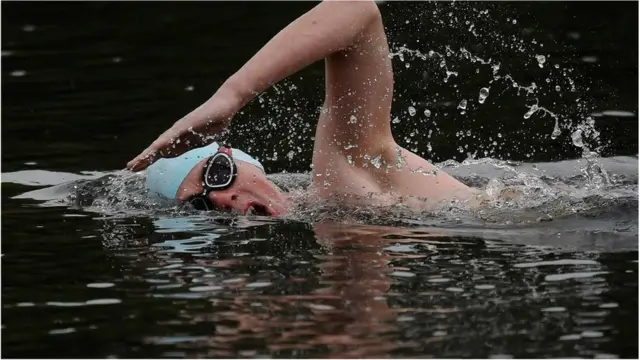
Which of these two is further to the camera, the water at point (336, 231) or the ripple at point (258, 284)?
the ripple at point (258, 284)

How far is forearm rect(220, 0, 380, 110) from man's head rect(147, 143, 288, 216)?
0.80 m

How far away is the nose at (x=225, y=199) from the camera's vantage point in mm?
7961

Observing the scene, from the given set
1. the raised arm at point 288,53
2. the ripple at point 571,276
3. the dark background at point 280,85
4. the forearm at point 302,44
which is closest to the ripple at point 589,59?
the dark background at point 280,85

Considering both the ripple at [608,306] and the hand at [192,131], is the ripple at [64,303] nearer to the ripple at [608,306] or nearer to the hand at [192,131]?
the hand at [192,131]

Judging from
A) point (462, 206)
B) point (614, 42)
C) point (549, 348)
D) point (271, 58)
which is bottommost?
point (549, 348)

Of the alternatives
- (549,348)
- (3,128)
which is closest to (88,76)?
(3,128)

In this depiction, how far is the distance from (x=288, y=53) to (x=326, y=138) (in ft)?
1.90

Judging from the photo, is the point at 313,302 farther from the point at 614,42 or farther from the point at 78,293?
the point at 614,42

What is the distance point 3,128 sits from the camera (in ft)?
39.2

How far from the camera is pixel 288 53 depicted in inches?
285

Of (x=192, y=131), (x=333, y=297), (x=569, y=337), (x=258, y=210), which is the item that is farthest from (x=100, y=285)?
(x=569, y=337)

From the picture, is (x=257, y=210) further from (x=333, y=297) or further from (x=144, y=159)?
(x=333, y=297)

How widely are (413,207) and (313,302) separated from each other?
1.77 metres

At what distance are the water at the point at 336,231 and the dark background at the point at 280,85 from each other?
37 mm
